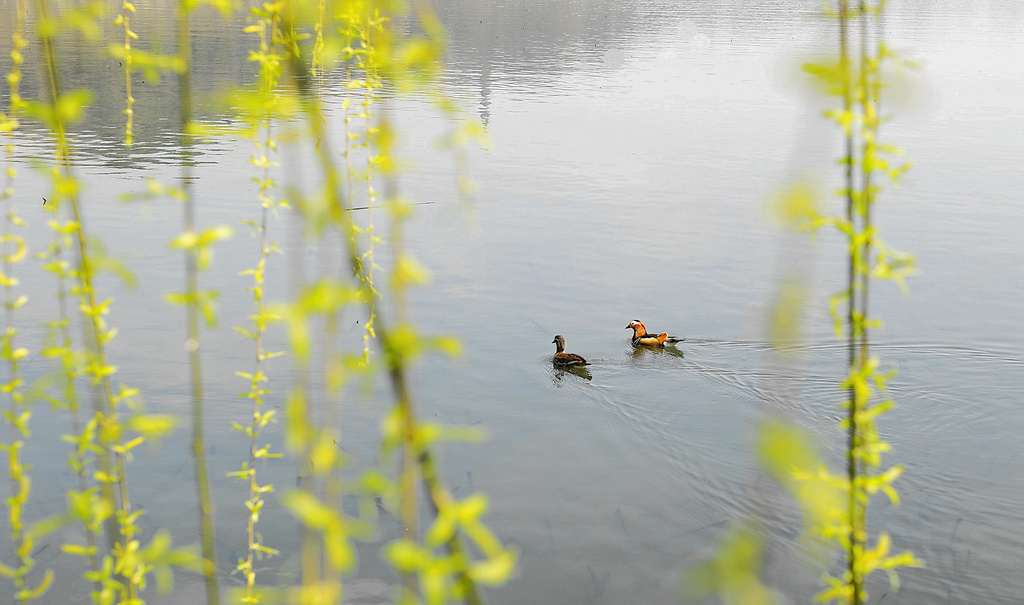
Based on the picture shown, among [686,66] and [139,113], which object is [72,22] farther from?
[686,66]

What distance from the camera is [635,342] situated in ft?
28.0

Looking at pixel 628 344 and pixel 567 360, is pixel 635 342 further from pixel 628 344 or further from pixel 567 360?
pixel 567 360

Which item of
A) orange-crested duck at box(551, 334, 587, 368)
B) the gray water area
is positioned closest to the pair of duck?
orange-crested duck at box(551, 334, 587, 368)

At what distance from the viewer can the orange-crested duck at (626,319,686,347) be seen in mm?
8398

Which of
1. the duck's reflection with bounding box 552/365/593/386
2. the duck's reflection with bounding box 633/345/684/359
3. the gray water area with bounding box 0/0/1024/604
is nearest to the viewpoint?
the gray water area with bounding box 0/0/1024/604

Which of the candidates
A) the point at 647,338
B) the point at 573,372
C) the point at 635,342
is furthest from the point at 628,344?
the point at 573,372

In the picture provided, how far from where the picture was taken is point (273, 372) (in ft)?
25.5

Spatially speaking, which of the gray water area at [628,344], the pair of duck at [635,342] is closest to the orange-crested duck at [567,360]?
the pair of duck at [635,342]

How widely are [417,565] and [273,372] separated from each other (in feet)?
24.1

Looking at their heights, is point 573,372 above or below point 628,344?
below

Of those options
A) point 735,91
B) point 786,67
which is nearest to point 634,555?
point 786,67

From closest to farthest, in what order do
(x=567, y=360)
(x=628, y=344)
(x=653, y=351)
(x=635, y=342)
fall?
(x=567, y=360) → (x=653, y=351) → (x=635, y=342) → (x=628, y=344)

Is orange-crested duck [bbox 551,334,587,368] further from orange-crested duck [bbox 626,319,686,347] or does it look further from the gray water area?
orange-crested duck [bbox 626,319,686,347]

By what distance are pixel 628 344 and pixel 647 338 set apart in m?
0.29
